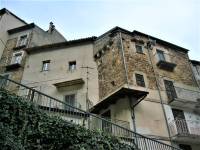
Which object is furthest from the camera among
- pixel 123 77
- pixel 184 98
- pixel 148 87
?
pixel 184 98

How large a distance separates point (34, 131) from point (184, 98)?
41.4 feet

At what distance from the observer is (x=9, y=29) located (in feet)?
83.0

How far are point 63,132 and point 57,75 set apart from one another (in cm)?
1221

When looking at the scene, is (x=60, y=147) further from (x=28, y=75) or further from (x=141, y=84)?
(x=28, y=75)

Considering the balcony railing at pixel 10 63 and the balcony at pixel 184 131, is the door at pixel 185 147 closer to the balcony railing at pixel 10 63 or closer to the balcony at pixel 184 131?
the balcony at pixel 184 131

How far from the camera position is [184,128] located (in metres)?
15.7

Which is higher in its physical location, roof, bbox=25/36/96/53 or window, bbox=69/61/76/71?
roof, bbox=25/36/96/53

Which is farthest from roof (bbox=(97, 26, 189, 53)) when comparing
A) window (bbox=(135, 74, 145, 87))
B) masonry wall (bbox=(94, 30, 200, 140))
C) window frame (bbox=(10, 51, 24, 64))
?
window frame (bbox=(10, 51, 24, 64))

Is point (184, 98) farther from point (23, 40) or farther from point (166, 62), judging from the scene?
point (23, 40)

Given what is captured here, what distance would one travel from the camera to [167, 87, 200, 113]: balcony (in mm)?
16844

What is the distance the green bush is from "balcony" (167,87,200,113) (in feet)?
30.7

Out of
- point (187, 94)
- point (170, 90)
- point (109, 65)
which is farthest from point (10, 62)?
point (187, 94)

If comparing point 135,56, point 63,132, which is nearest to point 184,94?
point 135,56

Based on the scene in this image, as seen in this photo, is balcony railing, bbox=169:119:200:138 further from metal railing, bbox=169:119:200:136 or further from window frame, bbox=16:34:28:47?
window frame, bbox=16:34:28:47
